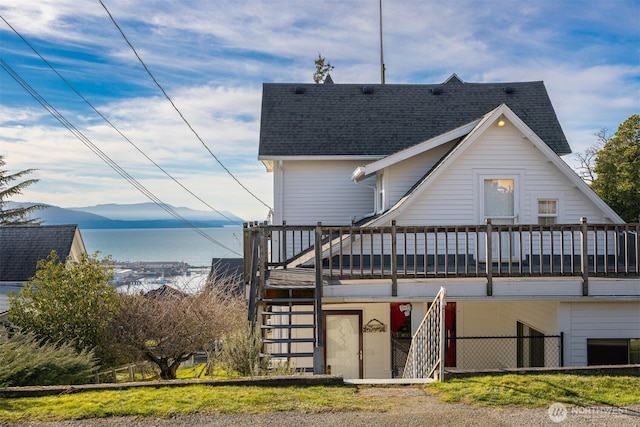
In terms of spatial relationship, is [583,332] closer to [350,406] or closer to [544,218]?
[544,218]

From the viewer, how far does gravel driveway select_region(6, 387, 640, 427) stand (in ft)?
18.2

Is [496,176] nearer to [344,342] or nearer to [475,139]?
[475,139]

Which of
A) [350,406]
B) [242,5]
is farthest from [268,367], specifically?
[242,5]

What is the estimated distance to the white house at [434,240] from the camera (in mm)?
A: 9852

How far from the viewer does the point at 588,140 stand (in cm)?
3412

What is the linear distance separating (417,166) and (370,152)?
7.65ft

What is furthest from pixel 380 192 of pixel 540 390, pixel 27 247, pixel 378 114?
pixel 27 247

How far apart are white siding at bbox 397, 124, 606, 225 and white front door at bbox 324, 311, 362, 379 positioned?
2625mm

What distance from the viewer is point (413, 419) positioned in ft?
18.7

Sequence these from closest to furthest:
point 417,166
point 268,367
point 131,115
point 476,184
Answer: point 268,367 < point 476,184 < point 417,166 < point 131,115

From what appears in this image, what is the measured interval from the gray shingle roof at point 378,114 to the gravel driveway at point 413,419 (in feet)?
35.9

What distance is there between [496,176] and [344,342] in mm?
5346

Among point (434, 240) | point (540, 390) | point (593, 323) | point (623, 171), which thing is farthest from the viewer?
point (623, 171)

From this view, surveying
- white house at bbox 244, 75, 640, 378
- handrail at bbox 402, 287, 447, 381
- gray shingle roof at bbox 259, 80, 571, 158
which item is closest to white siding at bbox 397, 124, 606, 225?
white house at bbox 244, 75, 640, 378
